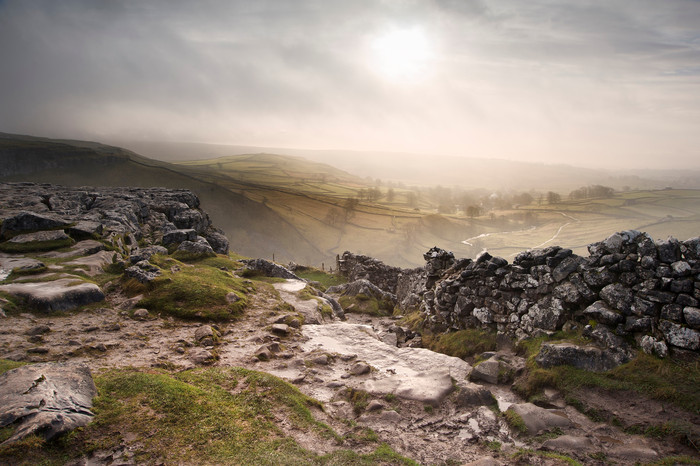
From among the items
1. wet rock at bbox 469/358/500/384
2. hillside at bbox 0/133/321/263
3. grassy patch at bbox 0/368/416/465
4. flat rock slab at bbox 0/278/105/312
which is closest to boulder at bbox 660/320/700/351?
wet rock at bbox 469/358/500/384

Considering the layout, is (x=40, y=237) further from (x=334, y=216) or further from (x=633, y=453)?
(x=334, y=216)

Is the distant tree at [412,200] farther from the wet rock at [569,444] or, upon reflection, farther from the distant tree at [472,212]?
the wet rock at [569,444]

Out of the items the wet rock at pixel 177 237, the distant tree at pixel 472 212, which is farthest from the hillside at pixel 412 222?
the wet rock at pixel 177 237

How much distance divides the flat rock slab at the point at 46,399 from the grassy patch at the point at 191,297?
7.97 meters

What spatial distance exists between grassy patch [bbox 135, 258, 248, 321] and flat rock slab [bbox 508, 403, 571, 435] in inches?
523

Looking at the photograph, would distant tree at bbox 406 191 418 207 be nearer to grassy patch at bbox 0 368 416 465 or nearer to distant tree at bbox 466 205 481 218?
distant tree at bbox 466 205 481 218

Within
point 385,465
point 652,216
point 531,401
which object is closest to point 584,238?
point 652,216

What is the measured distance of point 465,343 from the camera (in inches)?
580

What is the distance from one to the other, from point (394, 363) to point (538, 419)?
5.53 metres

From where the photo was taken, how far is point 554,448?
319 inches

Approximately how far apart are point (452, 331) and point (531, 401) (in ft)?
19.6

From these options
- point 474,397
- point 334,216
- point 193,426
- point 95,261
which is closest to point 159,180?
point 334,216

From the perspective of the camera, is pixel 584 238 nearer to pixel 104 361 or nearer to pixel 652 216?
pixel 652 216

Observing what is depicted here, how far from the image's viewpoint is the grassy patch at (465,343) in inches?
560
